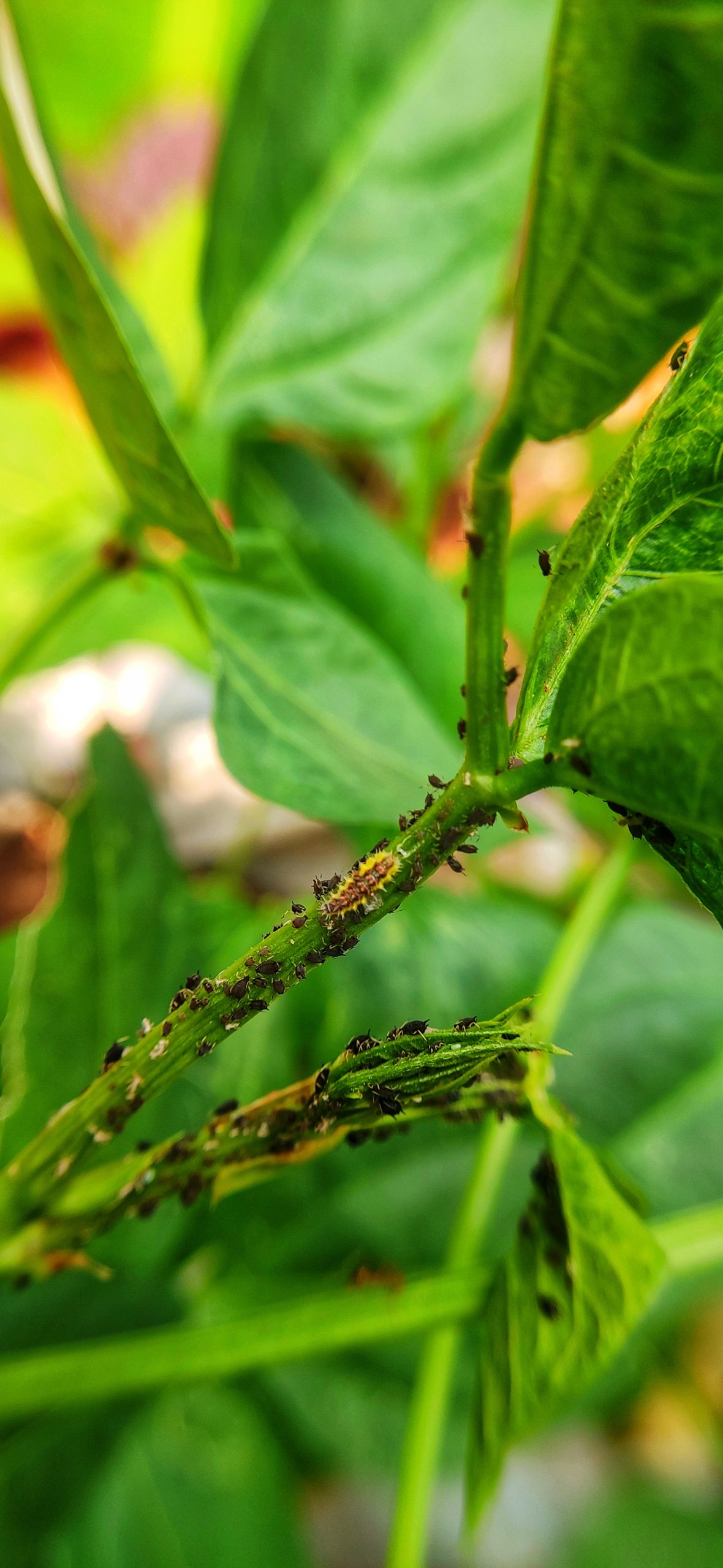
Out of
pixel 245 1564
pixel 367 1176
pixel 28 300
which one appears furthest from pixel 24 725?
pixel 245 1564

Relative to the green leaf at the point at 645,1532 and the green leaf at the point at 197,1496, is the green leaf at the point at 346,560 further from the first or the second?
the green leaf at the point at 645,1532

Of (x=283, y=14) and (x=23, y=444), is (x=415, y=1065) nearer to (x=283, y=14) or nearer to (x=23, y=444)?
(x=283, y=14)

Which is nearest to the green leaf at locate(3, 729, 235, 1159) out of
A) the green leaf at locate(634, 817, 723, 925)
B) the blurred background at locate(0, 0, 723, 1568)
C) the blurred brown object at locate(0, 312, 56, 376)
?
the blurred background at locate(0, 0, 723, 1568)

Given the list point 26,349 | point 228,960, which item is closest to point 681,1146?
point 228,960

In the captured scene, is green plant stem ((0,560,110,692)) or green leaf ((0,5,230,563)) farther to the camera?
green plant stem ((0,560,110,692))

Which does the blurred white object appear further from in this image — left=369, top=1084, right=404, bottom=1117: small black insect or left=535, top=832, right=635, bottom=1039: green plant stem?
left=369, top=1084, right=404, bottom=1117: small black insect

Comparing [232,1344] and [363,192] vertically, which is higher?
[363,192]

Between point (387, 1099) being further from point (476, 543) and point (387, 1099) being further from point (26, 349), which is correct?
point (26, 349)
